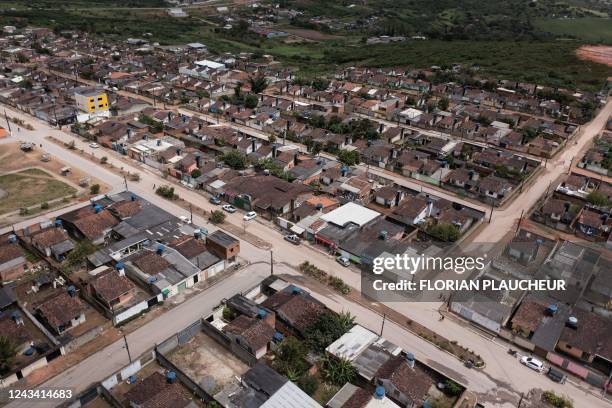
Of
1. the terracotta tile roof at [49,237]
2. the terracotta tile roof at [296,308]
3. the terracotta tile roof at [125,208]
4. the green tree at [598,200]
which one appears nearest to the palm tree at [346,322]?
the terracotta tile roof at [296,308]

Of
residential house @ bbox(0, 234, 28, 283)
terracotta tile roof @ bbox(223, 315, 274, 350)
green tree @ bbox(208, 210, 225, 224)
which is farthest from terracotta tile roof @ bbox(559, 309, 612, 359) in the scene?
residential house @ bbox(0, 234, 28, 283)

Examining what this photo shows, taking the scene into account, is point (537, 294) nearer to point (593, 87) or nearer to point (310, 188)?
point (310, 188)

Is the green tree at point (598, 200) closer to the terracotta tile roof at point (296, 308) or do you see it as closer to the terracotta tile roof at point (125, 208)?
the terracotta tile roof at point (296, 308)

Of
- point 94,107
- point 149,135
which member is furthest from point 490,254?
point 94,107

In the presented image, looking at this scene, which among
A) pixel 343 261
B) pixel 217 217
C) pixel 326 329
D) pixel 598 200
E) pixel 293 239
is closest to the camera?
pixel 326 329

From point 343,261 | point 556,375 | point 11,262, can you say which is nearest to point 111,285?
point 11,262

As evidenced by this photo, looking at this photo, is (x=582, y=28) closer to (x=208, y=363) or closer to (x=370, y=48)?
(x=370, y=48)

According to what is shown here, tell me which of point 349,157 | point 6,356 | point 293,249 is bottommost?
point 293,249
